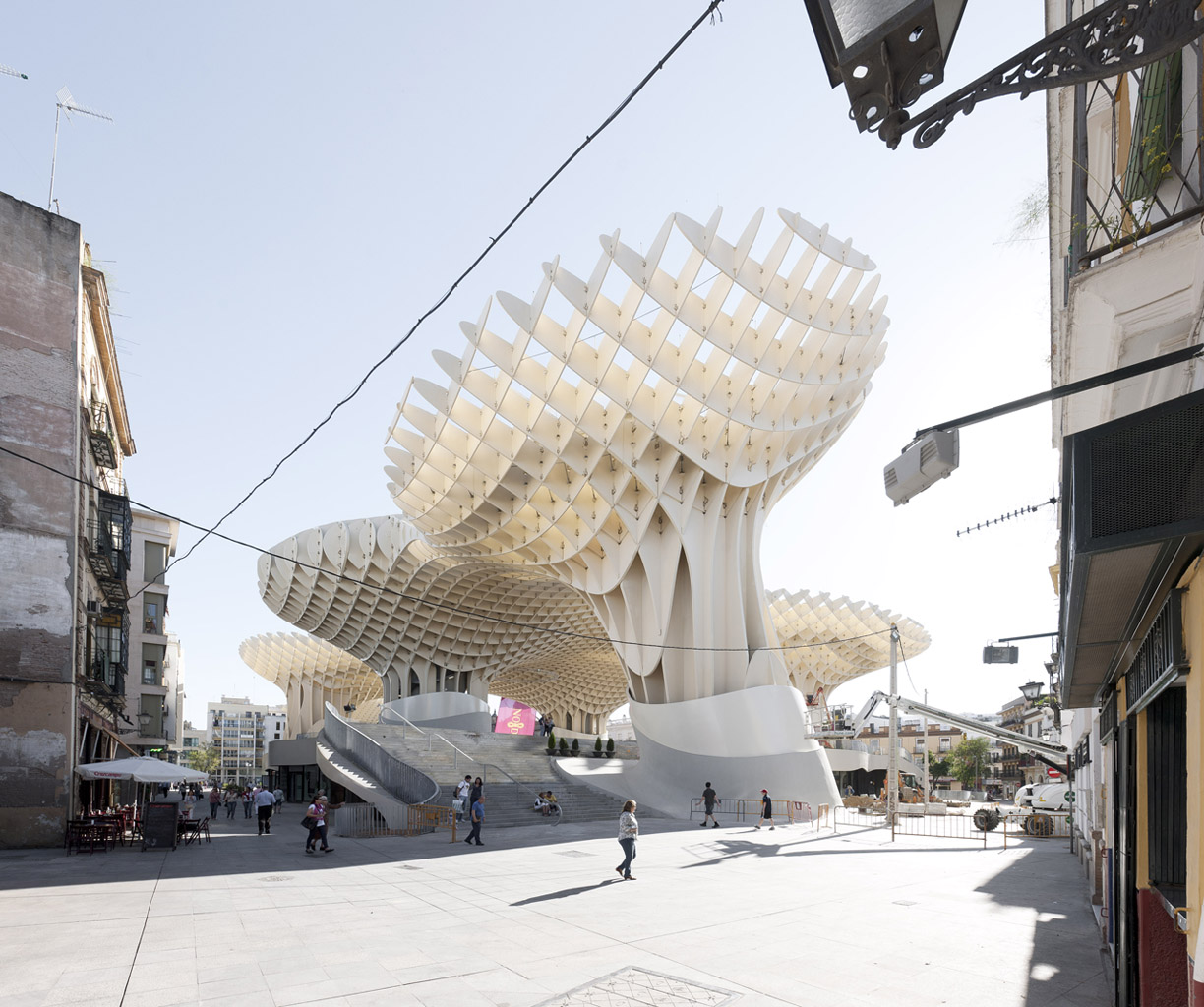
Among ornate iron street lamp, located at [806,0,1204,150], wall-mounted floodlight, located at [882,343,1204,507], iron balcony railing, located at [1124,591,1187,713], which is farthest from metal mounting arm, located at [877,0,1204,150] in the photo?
iron balcony railing, located at [1124,591,1187,713]

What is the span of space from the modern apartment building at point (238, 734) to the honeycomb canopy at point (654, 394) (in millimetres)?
155692

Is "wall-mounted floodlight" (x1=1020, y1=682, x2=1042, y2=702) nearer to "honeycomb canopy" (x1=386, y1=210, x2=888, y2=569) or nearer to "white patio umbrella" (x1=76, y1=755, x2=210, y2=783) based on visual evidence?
"honeycomb canopy" (x1=386, y1=210, x2=888, y2=569)

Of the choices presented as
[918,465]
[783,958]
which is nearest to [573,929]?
[783,958]

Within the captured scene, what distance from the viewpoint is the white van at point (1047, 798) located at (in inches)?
1212

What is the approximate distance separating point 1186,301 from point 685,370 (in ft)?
73.0

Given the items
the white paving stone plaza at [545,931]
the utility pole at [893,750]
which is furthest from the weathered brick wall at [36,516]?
the utility pole at [893,750]

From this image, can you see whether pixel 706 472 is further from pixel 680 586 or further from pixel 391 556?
pixel 391 556

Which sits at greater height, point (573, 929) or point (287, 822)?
point (573, 929)

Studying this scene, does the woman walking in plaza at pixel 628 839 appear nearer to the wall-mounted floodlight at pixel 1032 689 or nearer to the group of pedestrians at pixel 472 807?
the group of pedestrians at pixel 472 807

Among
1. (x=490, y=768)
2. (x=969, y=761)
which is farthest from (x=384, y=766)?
(x=969, y=761)

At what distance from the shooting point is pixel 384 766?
26.9 meters

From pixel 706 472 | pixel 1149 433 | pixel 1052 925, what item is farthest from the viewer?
pixel 706 472

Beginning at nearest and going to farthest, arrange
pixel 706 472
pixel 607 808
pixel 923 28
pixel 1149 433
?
pixel 923 28
pixel 1149 433
pixel 607 808
pixel 706 472

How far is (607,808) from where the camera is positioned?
2814 centimetres
